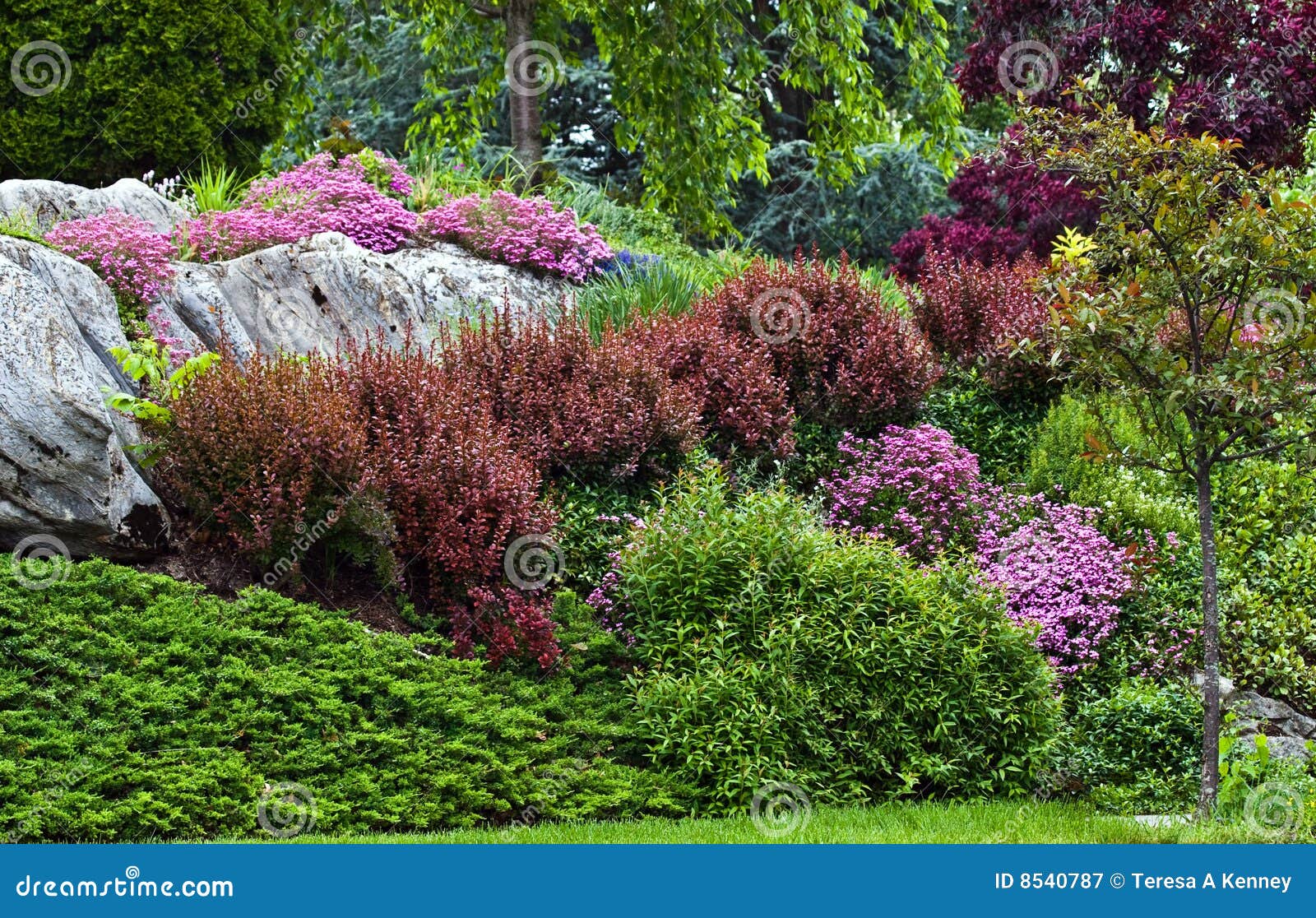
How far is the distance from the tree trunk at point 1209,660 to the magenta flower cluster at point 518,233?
6.28m

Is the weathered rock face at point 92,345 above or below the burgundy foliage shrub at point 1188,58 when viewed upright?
below

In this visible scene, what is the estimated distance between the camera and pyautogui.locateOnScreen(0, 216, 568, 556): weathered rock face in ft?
20.2

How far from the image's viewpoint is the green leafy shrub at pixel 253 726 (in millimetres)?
4767

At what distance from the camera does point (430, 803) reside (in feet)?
17.1

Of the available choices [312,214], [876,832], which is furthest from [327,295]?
[876,832]

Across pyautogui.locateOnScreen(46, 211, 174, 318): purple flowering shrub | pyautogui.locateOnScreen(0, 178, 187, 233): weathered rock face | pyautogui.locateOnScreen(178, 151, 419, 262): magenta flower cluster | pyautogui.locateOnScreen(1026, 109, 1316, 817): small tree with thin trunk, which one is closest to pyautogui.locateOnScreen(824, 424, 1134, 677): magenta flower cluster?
pyautogui.locateOnScreen(1026, 109, 1316, 817): small tree with thin trunk

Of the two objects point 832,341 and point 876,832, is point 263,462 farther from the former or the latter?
point 832,341

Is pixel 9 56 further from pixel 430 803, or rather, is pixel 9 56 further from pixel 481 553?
pixel 430 803

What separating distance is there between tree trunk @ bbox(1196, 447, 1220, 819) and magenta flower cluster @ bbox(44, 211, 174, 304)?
20.8ft

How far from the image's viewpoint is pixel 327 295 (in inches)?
363

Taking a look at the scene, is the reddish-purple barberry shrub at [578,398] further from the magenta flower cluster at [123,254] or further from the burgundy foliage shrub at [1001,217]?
the burgundy foliage shrub at [1001,217]

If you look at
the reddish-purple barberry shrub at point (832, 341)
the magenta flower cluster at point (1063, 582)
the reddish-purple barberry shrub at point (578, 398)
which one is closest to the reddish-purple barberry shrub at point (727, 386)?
the reddish-purple barberry shrub at point (578, 398)

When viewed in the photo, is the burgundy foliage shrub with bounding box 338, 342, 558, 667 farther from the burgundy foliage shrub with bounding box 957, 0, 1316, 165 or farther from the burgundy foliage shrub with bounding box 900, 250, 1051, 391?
the burgundy foliage shrub with bounding box 957, 0, 1316, 165

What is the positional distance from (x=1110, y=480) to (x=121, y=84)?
861 centimetres
